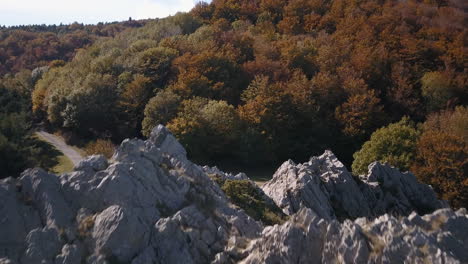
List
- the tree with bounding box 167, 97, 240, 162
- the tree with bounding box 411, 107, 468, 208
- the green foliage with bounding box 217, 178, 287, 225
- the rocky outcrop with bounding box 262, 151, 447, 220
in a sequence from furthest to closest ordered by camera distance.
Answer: the tree with bounding box 167, 97, 240, 162
the tree with bounding box 411, 107, 468, 208
the rocky outcrop with bounding box 262, 151, 447, 220
the green foliage with bounding box 217, 178, 287, 225

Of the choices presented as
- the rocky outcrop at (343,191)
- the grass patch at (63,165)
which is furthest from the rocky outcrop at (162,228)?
the grass patch at (63,165)

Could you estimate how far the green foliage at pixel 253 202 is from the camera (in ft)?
78.3

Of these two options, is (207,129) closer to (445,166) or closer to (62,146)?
(62,146)

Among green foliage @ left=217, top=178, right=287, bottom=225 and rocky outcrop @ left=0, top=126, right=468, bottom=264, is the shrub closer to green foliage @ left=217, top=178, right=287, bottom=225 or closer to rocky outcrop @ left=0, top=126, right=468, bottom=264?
green foliage @ left=217, top=178, right=287, bottom=225

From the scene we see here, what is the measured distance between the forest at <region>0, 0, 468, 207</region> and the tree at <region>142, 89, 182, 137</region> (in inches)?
5.0

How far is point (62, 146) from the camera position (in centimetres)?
5797

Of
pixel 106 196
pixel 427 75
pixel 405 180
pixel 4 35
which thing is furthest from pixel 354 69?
pixel 4 35

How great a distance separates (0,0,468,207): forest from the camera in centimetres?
4441

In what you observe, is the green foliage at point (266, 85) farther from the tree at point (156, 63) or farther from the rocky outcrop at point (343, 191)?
the rocky outcrop at point (343, 191)

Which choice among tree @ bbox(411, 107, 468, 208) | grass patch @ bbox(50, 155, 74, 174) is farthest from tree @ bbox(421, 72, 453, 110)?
grass patch @ bbox(50, 155, 74, 174)

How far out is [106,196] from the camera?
18.6 meters

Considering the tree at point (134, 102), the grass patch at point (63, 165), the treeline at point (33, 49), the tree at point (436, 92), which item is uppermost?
the tree at point (436, 92)

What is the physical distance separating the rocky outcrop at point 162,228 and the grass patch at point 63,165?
2621 cm

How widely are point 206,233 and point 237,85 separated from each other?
45.2 metres
